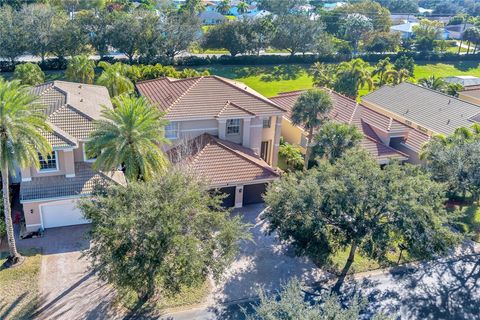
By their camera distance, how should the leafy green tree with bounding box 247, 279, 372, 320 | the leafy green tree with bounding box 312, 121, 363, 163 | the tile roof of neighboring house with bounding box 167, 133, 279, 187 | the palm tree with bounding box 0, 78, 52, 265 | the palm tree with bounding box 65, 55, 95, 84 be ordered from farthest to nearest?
the palm tree with bounding box 65, 55, 95, 84
the tile roof of neighboring house with bounding box 167, 133, 279, 187
the leafy green tree with bounding box 312, 121, 363, 163
the palm tree with bounding box 0, 78, 52, 265
the leafy green tree with bounding box 247, 279, 372, 320

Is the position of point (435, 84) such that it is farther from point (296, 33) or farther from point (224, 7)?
point (224, 7)

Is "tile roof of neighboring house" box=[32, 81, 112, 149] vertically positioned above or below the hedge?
above

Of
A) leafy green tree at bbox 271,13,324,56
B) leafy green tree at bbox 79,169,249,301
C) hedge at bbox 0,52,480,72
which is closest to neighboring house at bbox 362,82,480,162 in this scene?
leafy green tree at bbox 79,169,249,301

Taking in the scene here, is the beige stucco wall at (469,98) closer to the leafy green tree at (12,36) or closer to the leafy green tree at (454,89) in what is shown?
the leafy green tree at (454,89)

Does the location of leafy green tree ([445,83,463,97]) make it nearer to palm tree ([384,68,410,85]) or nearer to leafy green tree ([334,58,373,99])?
palm tree ([384,68,410,85])

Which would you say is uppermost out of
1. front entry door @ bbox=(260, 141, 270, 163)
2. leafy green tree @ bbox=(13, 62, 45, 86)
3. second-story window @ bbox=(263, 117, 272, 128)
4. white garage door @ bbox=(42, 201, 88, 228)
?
leafy green tree @ bbox=(13, 62, 45, 86)

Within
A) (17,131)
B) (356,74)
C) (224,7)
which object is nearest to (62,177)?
(17,131)

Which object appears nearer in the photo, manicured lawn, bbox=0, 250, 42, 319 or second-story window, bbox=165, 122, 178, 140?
manicured lawn, bbox=0, 250, 42, 319

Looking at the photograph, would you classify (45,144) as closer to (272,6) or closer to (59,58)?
(59,58)
